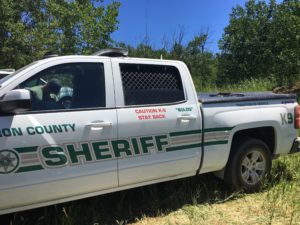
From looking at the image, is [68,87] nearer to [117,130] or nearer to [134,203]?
[117,130]

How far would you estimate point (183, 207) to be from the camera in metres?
5.37

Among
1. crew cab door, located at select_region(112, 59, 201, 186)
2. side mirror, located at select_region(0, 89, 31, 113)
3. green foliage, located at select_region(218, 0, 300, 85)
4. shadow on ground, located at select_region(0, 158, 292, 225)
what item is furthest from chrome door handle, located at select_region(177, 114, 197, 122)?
green foliage, located at select_region(218, 0, 300, 85)

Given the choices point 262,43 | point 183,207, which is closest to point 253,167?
point 183,207

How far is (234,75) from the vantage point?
28.2 m

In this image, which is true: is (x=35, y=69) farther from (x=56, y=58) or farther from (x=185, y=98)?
(x=185, y=98)

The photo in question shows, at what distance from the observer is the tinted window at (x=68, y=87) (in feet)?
13.9

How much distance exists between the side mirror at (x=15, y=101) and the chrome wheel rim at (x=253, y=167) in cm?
317

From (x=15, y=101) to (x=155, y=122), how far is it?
64.7 inches

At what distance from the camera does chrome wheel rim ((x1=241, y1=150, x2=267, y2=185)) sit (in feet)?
19.0

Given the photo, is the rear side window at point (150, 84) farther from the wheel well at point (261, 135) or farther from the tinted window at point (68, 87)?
the wheel well at point (261, 135)

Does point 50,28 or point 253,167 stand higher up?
point 50,28

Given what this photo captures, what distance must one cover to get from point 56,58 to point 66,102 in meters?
0.48

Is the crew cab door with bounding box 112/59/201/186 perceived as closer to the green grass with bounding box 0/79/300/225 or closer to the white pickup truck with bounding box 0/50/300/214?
the white pickup truck with bounding box 0/50/300/214

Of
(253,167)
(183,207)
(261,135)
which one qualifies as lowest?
(183,207)
